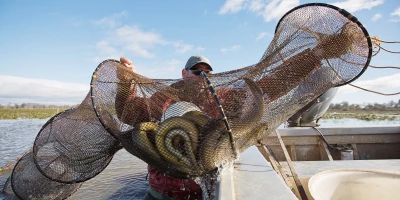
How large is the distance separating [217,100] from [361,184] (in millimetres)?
1703

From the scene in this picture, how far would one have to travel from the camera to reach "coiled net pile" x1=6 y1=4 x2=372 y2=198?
188cm

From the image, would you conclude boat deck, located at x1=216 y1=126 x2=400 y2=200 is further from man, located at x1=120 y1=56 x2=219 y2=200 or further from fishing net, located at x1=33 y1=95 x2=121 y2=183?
fishing net, located at x1=33 y1=95 x2=121 y2=183

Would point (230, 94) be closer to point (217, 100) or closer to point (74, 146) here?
point (217, 100)

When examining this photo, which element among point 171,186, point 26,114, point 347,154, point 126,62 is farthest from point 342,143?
point 26,114

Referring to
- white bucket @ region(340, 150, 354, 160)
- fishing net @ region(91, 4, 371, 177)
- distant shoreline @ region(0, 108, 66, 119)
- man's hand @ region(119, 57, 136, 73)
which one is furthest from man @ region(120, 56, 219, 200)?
distant shoreline @ region(0, 108, 66, 119)

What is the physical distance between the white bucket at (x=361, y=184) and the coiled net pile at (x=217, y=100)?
710 millimetres

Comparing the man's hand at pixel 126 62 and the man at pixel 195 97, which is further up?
the man's hand at pixel 126 62

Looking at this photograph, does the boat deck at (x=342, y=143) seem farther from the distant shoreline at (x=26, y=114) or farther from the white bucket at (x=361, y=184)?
the distant shoreline at (x=26, y=114)

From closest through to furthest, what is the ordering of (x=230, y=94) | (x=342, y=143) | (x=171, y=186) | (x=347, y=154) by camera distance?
(x=230, y=94), (x=171, y=186), (x=347, y=154), (x=342, y=143)

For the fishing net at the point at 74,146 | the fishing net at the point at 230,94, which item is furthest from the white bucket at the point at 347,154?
the fishing net at the point at 74,146

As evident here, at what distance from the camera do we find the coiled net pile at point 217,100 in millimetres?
1875

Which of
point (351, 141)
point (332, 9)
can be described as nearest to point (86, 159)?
point (332, 9)

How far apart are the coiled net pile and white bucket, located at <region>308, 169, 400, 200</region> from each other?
0.71 metres

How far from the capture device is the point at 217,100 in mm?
1671
